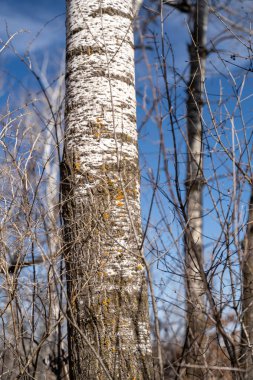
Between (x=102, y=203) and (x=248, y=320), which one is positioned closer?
(x=102, y=203)

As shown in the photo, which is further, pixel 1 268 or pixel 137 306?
pixel 1 268

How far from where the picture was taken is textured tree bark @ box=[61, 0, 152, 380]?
2.00 meters

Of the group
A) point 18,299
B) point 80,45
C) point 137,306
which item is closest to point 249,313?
point 137,306

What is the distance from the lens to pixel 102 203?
7.00 feet

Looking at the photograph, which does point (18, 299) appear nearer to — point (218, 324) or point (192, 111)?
point (218, 324)

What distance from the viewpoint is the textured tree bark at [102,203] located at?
1995 millimetres

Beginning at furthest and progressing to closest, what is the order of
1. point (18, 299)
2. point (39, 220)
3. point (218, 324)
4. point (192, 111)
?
point (192, 111) < point (18, 299) < point (39, 220) < point (218, 324)

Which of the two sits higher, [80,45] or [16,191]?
[80,45]

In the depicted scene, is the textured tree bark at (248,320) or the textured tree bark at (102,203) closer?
the textured tree bark at (248,320)

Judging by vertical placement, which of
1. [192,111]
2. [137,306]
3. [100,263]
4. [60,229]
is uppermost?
[192,111]

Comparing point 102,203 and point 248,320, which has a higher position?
point 102,203

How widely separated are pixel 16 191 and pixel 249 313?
1545 mm

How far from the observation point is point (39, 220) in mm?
2352

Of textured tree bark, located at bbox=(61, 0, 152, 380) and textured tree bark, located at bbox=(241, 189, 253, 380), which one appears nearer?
textured tree bark, located at bbox=(241, 189, 253, 380)
